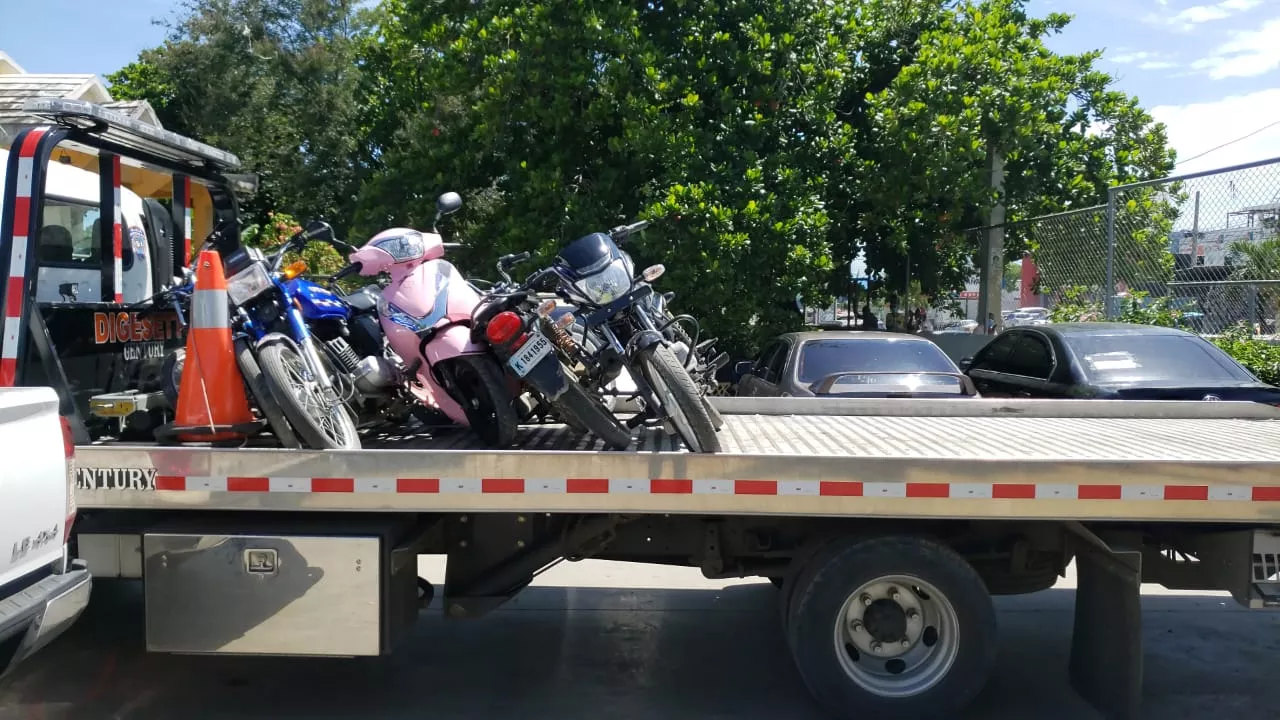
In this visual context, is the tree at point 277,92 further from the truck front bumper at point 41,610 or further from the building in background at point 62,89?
the truck front bumper at point 41,610

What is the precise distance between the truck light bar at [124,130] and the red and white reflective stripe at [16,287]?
30 cm

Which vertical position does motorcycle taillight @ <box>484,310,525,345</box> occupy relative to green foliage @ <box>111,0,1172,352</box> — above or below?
below

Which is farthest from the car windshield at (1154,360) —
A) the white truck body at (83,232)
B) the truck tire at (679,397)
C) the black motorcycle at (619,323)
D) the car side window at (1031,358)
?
the white truck body at (83,232)

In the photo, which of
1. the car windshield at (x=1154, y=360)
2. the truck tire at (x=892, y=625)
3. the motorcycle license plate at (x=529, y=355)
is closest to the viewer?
the truck tire at (x=892, y=625)

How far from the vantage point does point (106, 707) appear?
464cm

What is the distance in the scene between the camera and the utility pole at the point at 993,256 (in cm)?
1363

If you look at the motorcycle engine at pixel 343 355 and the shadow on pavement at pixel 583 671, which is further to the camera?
the motorcycle engine at pixel 343 355

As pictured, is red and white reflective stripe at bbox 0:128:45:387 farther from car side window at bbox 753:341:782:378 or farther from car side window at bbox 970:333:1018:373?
car side window at bbox 970:333:1018:373

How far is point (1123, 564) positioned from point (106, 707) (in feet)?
15.6

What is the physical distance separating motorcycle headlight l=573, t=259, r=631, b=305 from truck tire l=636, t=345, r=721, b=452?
33 cm

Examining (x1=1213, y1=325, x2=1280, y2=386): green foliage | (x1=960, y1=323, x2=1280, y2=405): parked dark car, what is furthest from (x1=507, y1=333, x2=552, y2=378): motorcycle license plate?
(x1=1213, y1=325, x2=1280, y2=386): green foliage

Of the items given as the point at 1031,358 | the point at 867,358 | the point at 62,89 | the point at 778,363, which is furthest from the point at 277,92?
the point at 1031,358

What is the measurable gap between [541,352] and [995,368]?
634 centimetres

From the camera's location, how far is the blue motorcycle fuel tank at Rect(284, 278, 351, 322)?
5094 mm
